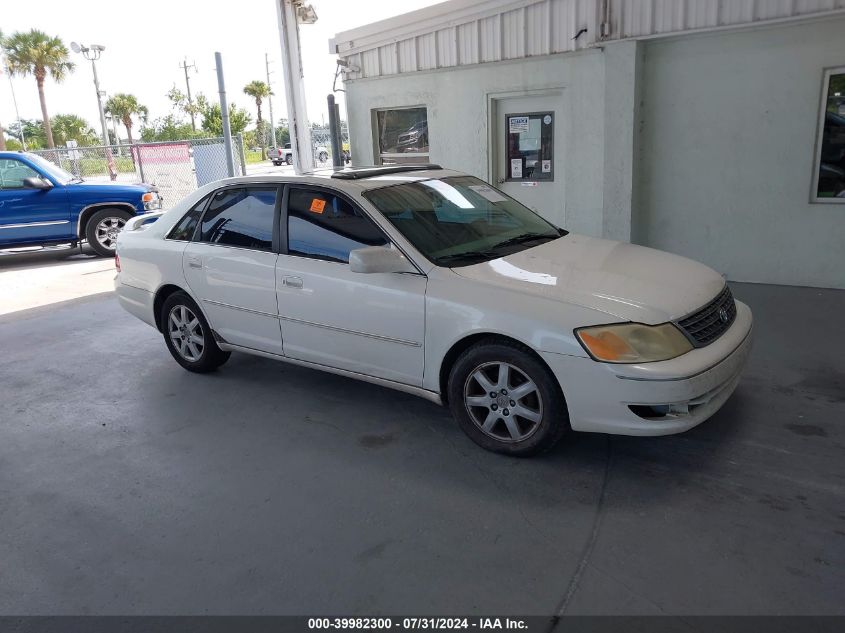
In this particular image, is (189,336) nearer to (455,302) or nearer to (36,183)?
(455,302)

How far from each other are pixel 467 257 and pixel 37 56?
145 ft

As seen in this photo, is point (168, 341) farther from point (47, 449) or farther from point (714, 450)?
point (714, 450)

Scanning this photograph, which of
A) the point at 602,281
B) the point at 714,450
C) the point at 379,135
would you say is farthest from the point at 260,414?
the point at 379,135

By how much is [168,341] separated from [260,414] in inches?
55.6

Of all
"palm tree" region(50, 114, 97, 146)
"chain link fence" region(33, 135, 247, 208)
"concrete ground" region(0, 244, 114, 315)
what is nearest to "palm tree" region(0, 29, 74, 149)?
"palm tree" region(50, 114, 97, 146)

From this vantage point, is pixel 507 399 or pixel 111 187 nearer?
pixel 507 399

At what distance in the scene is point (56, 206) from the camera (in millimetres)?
10945

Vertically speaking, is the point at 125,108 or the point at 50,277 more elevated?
the point at 125,108

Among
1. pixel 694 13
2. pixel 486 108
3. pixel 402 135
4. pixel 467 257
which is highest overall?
pixel 694 13

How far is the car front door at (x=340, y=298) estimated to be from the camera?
388 cm

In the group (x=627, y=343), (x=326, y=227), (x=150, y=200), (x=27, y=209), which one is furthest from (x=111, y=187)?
(x=627, y=343)

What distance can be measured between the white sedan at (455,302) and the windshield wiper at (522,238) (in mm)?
18

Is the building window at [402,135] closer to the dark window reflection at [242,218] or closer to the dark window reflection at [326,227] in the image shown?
the dark window reflection at [242,218]

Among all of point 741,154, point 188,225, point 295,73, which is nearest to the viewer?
point 188,225
